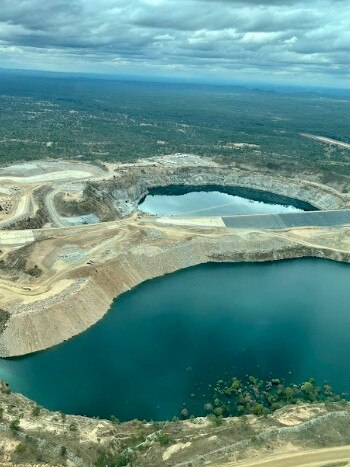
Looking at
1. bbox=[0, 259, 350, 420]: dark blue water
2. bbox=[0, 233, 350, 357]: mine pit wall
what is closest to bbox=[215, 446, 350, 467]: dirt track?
bbox=[0, 259, 350, 420]: dark blue water

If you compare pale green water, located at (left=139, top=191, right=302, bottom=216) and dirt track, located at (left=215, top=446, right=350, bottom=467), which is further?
pale green water, located at (left=139, top=191, right=302, bottom=216)

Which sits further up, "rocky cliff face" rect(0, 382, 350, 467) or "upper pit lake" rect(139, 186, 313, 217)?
"upper pit lake" rect(139, 186, 313, 217)

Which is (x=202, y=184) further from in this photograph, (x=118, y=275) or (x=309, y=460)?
(x=309, y=460)

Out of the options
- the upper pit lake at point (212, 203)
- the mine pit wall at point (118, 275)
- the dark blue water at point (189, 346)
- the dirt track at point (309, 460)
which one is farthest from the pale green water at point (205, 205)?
the dirt track at point (309, 460)

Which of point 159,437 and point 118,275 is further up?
point 118,275

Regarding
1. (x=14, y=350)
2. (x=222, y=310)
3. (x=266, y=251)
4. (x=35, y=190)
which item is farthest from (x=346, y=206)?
(x=14, y=350)

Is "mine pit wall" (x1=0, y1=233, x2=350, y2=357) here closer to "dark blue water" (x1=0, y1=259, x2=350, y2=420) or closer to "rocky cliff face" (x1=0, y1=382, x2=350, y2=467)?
"dark blue water" (x1=0, y1=259, x2=350, y2=420)

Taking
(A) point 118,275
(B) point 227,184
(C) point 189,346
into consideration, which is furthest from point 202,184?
(C) point 189,346
